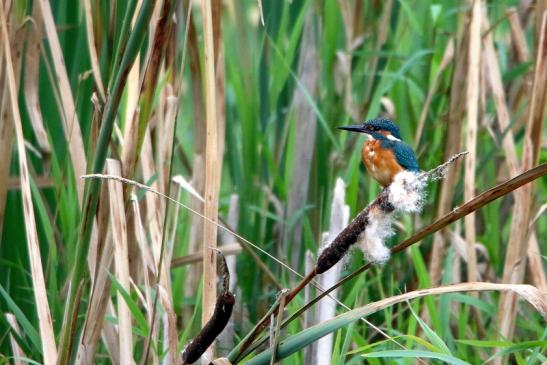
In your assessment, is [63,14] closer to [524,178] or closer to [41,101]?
[41,101]

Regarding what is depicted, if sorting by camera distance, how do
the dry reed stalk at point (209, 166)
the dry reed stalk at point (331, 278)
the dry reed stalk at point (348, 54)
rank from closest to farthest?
the dry reed stalk at point (209, 166)
the dry reed stalk at point (331, 278)
the dry reed stalk at point (348, 54)

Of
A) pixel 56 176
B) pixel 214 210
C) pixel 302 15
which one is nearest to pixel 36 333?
pixel 56 176

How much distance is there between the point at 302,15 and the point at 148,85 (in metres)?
1.56

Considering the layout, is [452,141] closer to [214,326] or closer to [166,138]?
[166,138]

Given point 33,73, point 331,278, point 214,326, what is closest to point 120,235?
point 214,326

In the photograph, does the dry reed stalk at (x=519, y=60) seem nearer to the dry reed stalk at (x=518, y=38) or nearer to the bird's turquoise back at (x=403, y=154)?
the dry reed stalk at (x=518, y=38)

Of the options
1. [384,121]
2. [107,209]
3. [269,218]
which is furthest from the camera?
[269,218]

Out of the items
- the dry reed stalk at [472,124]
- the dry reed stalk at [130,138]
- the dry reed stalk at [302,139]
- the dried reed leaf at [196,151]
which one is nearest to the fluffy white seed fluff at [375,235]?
the dry reed stalk at [130,138]

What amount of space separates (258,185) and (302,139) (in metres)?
0.25

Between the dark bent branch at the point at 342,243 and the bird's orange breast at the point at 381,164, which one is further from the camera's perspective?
the bird's orange breast at the point at 381,164

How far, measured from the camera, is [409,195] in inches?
56.9

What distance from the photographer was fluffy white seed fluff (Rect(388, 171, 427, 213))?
143 centimetres

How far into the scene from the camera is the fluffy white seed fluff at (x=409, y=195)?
1.43 m

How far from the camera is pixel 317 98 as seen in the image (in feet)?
10.6
